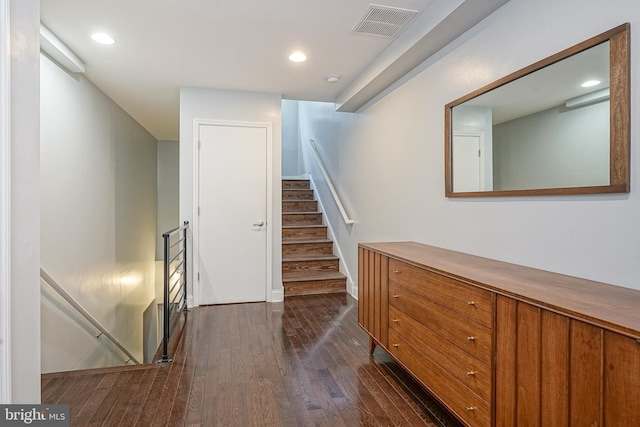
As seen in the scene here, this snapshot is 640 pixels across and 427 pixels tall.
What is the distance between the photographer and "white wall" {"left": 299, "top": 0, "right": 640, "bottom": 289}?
56.4 inches

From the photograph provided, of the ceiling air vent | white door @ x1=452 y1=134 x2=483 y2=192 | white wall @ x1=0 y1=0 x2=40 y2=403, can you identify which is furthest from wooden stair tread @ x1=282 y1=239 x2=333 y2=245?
white wall @ x1=0 y1=0 x2=40 y2=403

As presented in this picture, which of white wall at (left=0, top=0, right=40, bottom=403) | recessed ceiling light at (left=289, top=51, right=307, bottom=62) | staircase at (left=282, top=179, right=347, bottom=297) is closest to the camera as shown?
white wall at (left=0, top=0, right=40, bottom=403)

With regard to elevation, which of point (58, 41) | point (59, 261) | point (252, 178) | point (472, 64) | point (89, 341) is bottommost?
point (89, 341)

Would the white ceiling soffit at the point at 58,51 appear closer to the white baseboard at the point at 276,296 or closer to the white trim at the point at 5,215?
the white trim at the point at 5,215

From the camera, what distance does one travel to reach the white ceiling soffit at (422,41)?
2069mm

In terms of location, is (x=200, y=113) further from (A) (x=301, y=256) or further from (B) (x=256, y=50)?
(A) (x=301, y=256)

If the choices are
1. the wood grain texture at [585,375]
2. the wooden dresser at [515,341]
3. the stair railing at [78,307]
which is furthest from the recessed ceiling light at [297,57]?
the wood grain texture at [585,375]

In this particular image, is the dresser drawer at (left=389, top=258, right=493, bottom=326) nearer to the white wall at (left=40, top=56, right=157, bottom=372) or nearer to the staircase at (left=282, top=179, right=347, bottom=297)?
the staircase at (left=282, top=179, right=347, bottom=297)

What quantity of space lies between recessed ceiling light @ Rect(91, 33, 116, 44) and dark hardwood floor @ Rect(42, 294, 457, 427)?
2.46 m

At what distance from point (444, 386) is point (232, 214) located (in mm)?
2938

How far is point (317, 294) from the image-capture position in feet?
14.3

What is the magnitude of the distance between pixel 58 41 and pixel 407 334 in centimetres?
334

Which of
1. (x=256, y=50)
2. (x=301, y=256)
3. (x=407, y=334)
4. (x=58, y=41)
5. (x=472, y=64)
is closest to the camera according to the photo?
(x=407, y=334)

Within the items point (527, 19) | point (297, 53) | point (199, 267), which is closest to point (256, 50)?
point (297, 53)
